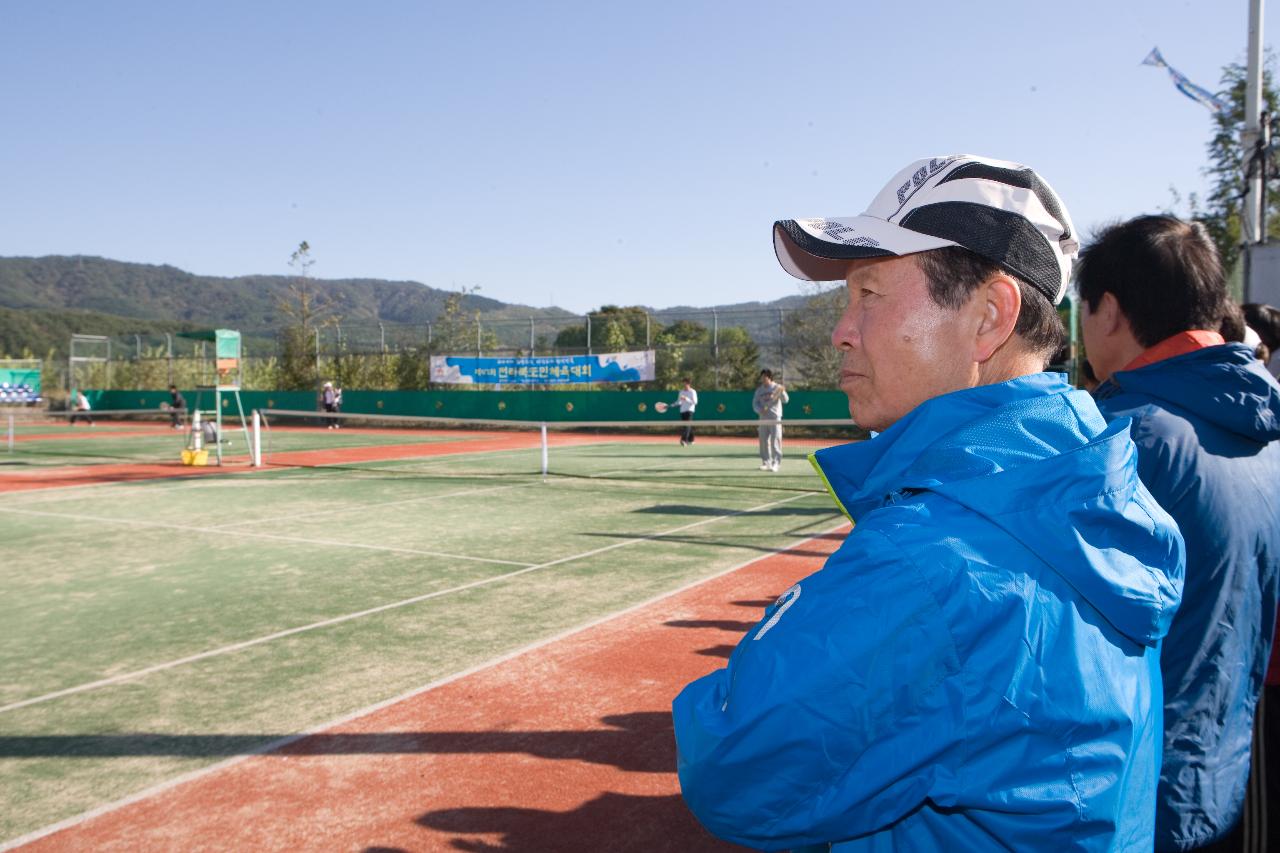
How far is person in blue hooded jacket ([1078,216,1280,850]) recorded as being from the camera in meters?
2.01

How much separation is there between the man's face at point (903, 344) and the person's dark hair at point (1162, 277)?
4.01 feet

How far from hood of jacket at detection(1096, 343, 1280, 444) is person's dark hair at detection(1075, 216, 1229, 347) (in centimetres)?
14

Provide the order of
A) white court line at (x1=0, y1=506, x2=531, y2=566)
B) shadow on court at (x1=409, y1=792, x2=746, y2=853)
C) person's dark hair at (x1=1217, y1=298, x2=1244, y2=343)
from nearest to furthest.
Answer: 1. person's dark hair at (x1=1217, y1=298, x2=1244, y2=343)
2. shadow on court at (x1=409, y1=792, x2=746, y2=853)
3. white court line at (x1=0, y1=506, x2=531, y2=566)

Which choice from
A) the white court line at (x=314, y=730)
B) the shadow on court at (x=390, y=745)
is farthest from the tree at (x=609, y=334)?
the shadow on court at (x=390, y=745)

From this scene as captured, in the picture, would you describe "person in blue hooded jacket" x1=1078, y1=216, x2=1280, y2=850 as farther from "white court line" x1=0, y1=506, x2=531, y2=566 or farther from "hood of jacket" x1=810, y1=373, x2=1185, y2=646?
"white court line" x1=0, y1=506, x2=531, y2=566

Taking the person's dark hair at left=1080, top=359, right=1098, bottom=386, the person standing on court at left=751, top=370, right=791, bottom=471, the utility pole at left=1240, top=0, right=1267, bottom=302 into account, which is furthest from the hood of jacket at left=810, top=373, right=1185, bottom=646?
the person standing on court at left=751, top=370, right=791, bottom=471

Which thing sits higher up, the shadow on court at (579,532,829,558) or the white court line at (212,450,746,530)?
the white court line at (212,450,746,530)

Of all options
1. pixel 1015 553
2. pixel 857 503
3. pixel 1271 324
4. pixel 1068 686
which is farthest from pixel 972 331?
pixel 1271 324

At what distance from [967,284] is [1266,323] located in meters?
3.87

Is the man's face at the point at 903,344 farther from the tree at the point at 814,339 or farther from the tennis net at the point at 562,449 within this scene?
the tree at the point at 814,339

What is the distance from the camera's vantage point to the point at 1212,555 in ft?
6.77

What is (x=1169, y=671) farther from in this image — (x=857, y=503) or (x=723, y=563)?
(x=723, y=563)

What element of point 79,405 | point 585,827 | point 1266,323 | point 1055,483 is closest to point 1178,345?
point 1055,483

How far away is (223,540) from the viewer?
1084 centimetres
